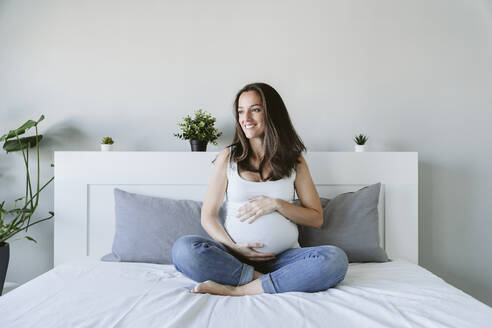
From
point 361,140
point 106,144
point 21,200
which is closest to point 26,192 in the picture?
point 21,200

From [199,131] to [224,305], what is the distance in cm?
103

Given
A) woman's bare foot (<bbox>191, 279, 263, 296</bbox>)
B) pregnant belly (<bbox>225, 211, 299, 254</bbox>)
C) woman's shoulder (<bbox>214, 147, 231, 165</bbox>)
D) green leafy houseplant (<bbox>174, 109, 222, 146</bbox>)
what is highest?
green leafy houseplant (<bbox>174, 109, 222, 146</bbox>)

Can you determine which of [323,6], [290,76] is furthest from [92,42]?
[323,6]

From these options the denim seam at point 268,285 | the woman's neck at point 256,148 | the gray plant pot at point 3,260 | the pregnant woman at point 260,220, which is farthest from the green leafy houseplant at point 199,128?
the gray plant pot at point 3,260

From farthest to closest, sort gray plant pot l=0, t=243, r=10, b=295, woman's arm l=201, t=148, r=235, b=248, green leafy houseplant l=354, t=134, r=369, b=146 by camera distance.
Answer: green leafy houseplant l=354, t=134, r=369, b=146
gray plant pot l=0, t=243, r=10, b=295
woman's arm l=201, t=148, r=235, b=248

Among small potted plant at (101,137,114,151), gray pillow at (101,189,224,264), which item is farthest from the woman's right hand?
small potted plant at (101,137,114,151)

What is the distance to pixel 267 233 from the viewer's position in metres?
1.36

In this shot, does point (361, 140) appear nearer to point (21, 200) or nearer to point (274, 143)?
point (274, 143)

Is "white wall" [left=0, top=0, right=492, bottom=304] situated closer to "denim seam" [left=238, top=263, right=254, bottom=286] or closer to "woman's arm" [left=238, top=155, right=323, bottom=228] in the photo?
"woman's arm" [left=238, top=155, right=323, bottom=228]

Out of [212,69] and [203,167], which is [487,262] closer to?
[203,167]

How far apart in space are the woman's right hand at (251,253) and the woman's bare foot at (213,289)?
0.63ft

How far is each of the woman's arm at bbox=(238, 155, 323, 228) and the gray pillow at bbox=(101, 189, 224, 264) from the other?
0.89 feet

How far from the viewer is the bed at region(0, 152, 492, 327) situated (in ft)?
2.99

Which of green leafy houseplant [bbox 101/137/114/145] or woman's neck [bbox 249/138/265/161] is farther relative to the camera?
green leafy houseplant [bbox 101/137/114/145]
